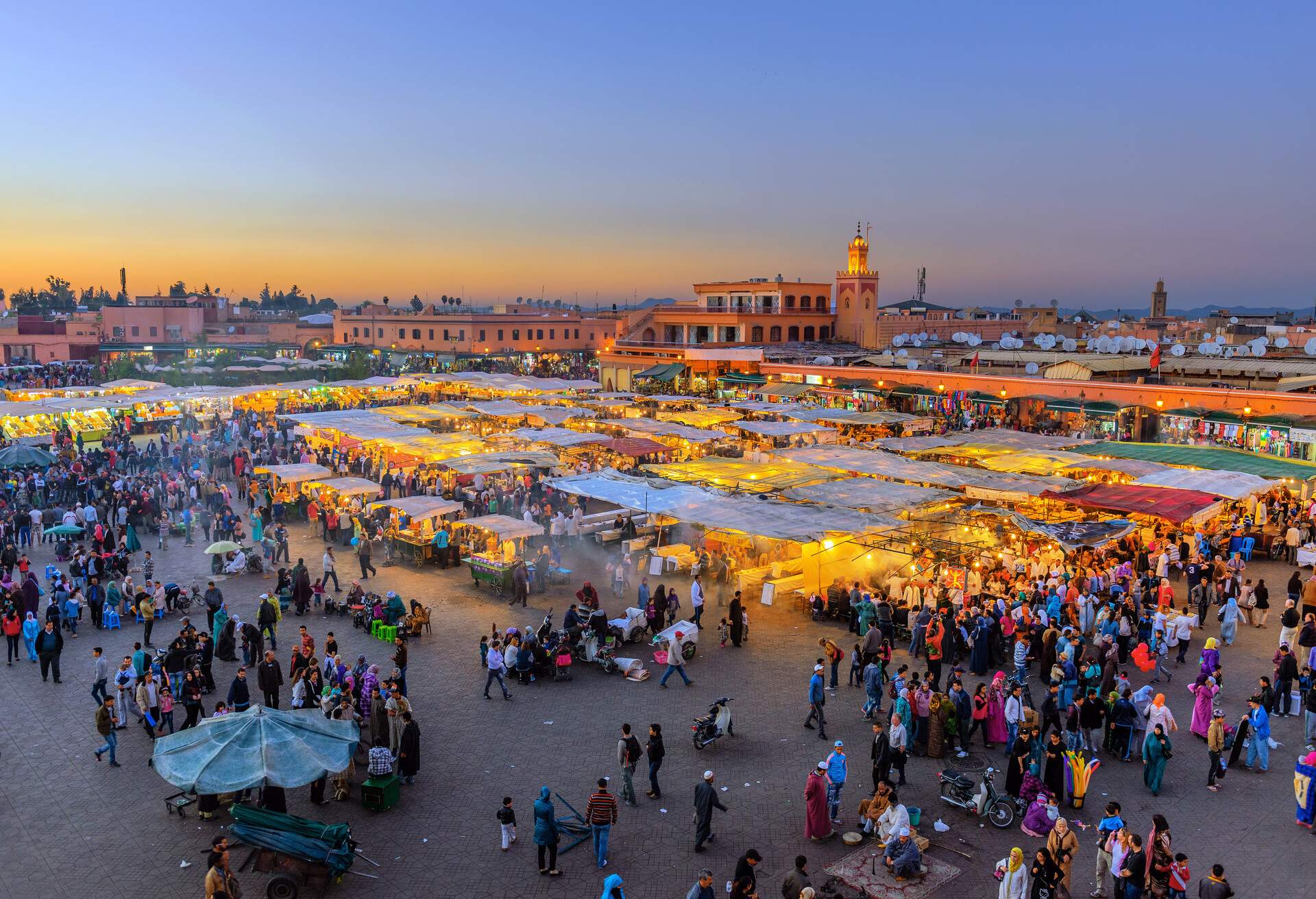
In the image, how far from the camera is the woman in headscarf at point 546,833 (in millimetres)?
8102

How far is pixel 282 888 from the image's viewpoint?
779 centimetres

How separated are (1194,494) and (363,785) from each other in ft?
51.8

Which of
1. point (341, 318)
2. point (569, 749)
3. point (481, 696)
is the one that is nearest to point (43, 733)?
point (481, 696)

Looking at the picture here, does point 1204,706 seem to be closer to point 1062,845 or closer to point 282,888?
point 1062,845

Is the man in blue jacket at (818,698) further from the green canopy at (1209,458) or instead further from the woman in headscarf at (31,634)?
the green canopy at (1209,458)

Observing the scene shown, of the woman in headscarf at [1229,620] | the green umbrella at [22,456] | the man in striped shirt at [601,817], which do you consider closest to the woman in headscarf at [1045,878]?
the man in striped shirt at [601,817]

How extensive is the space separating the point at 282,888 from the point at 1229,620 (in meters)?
13.8

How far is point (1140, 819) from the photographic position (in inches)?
363

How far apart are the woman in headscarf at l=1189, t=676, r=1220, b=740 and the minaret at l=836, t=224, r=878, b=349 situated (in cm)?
4709

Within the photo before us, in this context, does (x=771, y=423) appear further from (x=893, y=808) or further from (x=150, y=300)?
(x=150, y=300)

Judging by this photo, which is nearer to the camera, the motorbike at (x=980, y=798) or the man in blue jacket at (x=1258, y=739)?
the motorbike at (x=980, y=798)

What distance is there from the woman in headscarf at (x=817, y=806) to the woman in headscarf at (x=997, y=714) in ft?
10.1

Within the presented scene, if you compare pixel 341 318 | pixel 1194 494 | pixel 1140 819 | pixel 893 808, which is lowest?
pixel 1140 819

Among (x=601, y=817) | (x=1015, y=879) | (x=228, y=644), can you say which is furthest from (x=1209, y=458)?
(x=228, y=644)
